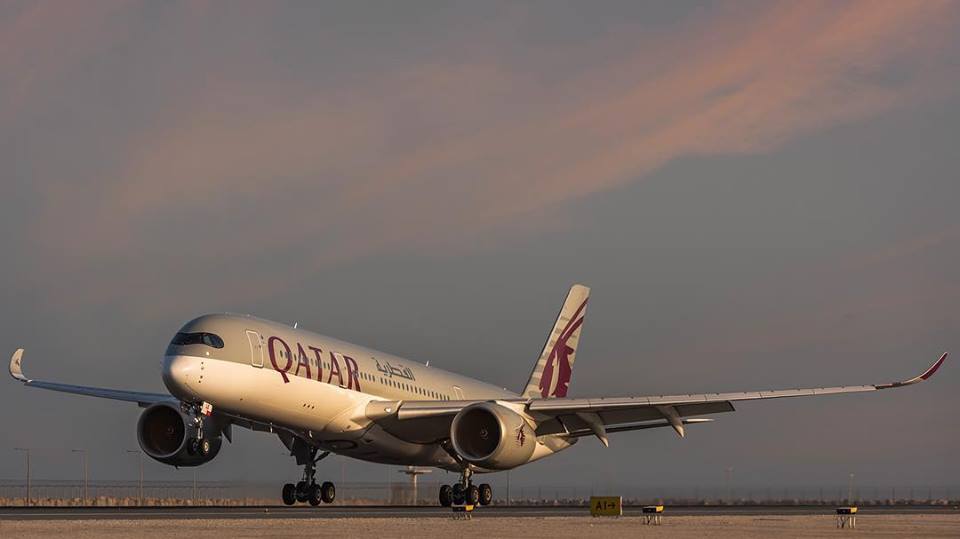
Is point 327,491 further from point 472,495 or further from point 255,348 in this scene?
point 255,348

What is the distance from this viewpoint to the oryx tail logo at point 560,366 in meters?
62.3

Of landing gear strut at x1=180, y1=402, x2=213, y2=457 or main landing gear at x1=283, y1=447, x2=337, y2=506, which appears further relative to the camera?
main landing gear at x1=283, y1=447, x2=337, y2=506

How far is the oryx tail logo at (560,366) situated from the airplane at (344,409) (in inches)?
306

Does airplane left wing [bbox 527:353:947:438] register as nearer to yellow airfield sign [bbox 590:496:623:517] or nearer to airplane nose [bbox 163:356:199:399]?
yellow airfield sign [bbox 590:496:623:517]

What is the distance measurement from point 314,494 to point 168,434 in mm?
6088

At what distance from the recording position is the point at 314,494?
50.2 meters

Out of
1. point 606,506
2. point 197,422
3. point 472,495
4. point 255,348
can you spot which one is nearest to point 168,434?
point 197,422

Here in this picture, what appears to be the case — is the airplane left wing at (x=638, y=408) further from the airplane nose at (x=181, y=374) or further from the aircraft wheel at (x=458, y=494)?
the airplane nose at (x=181, y=374)

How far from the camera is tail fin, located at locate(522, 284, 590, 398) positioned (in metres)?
61.9

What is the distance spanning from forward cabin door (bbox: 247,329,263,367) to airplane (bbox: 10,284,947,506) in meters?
0.04

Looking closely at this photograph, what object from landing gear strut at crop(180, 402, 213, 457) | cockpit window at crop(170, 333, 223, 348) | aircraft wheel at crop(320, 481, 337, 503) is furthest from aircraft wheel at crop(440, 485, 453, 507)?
cockpit window at crop(170, 333, 223, 348)

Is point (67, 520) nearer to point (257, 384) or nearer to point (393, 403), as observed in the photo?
point (257, 384)

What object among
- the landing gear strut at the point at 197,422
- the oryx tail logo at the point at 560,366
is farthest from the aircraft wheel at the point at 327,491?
the oryx tail logo at the point at 560,366

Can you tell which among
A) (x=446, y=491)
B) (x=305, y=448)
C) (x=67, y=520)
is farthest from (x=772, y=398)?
(x=67, y=520)
